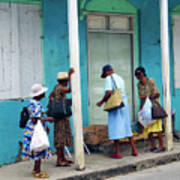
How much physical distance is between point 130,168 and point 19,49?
2.93m

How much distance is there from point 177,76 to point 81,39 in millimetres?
2980

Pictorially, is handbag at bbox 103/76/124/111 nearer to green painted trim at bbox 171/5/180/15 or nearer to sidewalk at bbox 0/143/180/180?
sidewalk at bbox 0/143/180/180

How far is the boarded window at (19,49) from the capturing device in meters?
7.41

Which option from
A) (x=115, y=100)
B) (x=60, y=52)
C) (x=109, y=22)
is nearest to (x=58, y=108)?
(x=115, y=100)

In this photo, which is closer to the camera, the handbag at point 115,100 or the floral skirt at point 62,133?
the floral skirt at point 62,133

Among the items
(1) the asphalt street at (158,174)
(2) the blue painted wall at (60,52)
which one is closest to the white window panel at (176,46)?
(2) the blue painted wall at (60,52)

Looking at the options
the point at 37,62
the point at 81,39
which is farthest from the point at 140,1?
the point at 37,62

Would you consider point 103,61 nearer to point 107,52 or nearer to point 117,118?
point 107,52

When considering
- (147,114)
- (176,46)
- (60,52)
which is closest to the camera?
(147,114)

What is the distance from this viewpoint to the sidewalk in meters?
6.49

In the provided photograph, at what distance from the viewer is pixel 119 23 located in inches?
360

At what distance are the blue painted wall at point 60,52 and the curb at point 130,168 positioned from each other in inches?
65.3

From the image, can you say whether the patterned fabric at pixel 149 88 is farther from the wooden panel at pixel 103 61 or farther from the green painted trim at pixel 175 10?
the green painted trim at pixel 175 10

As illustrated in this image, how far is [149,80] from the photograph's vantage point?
7859mm
